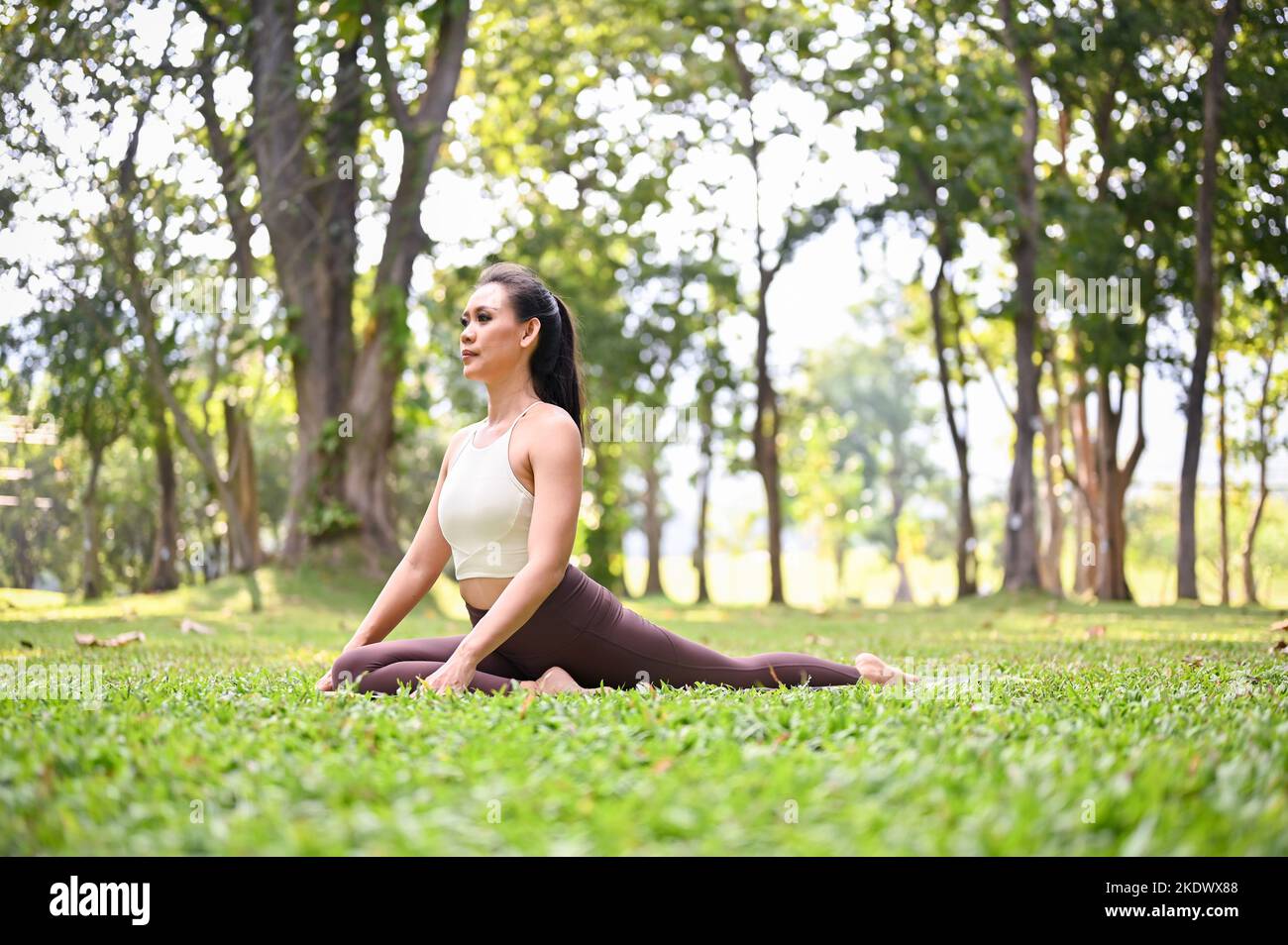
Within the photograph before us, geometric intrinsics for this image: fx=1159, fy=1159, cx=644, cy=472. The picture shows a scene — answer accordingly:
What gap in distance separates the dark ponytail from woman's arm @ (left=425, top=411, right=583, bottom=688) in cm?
33

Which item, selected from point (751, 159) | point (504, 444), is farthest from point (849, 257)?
point (504, 444)

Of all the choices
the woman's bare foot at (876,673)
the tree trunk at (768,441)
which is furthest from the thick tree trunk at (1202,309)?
the woman's bare foot at (876,673)

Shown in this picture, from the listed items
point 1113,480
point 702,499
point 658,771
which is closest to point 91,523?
point 702,499

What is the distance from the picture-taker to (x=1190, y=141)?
2036 centimetres

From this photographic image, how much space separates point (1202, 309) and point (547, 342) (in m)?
15.9

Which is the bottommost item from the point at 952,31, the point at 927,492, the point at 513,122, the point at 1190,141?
the point at 927,492

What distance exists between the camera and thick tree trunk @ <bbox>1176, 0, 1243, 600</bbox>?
17.5 metres

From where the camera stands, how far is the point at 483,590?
195 inches

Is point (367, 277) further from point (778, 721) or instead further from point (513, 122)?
point (778, 721)

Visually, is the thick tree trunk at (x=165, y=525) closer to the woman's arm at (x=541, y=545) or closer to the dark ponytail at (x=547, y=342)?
the dark ponytail at (x=547, y=342)

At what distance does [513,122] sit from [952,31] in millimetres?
9263

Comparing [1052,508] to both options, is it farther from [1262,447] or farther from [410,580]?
[410,580]

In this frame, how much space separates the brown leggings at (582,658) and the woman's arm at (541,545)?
19cm

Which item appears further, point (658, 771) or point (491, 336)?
point (491, 336)
